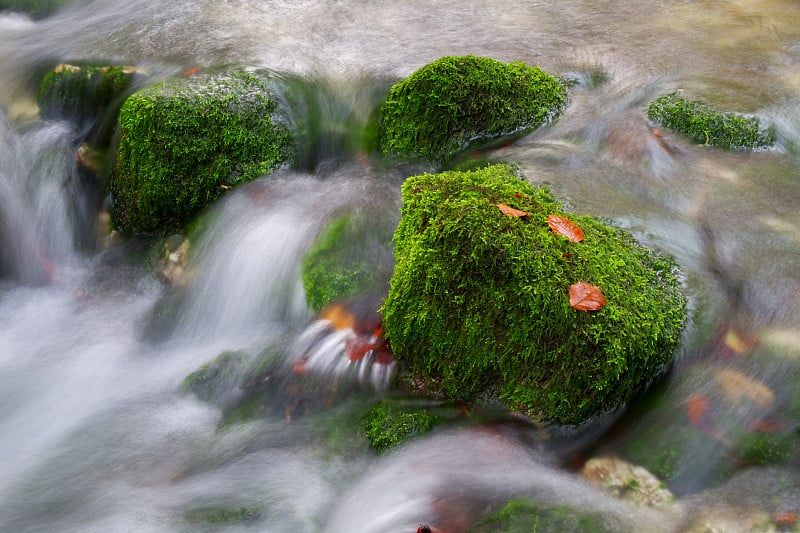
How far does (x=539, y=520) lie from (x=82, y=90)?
16.8ft

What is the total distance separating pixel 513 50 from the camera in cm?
608

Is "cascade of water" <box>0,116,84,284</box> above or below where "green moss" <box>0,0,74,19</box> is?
below

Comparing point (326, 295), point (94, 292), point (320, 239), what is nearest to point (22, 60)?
point (94, 292)

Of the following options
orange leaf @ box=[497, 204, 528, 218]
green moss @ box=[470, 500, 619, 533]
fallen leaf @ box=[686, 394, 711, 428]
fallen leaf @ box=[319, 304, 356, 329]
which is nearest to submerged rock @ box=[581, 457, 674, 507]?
green moss @ box=[470, 500, 619, 533]

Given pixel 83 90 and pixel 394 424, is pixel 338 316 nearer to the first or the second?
pixel 394 424

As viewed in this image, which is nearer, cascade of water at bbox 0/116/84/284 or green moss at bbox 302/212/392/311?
green moss at bbox 302/212/392/311

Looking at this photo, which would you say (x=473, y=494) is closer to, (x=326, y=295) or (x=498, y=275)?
(x=498, y=275)

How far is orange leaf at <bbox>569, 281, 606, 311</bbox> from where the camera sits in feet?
10.9

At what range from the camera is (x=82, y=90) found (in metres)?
5.93

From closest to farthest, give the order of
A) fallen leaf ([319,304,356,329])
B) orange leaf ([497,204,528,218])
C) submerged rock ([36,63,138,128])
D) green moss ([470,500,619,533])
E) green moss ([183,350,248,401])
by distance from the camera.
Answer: green moss ([470,500,619,533])
orange leaf ([497,204,528,218])
fallen leaf ([319,304,356,329])
green moss ([183,350,248,401])
submerged rock ([36,63,138,128])

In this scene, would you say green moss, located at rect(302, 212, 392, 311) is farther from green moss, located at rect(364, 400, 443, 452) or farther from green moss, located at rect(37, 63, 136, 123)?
green moss, located at rect(37, 63, 136, 123)

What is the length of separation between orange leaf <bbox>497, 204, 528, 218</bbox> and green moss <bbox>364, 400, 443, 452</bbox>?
3.82 ft

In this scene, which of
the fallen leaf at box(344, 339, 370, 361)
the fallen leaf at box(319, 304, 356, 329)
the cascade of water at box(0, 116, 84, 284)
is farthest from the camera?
the cascade of water at box(0, 116, 84, 284)

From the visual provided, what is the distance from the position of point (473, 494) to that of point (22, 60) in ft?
19.1
